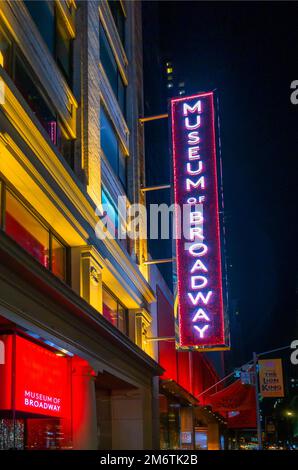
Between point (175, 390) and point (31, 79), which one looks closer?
point (31, 79)

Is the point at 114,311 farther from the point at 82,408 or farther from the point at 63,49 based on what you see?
the point at 63,49

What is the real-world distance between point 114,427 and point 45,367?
760 centimetres

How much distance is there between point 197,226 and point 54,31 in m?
7.51

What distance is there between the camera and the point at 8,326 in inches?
436

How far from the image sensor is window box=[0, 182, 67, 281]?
12570mm

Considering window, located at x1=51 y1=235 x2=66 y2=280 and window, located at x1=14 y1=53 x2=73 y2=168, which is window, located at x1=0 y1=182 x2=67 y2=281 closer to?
window, located at x1=51 y1=235 x2=66 y2=280

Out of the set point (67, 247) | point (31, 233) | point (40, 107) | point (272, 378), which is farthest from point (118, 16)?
point (272, 378)

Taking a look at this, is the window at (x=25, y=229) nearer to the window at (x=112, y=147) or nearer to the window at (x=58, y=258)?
the window at (x=58, y=258)

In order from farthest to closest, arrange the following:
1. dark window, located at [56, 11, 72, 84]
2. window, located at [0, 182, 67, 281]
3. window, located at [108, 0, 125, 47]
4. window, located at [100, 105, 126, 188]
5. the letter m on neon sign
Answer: window, located at [108, 0, 125, 47], window, located at [100, 105, 126, 188], dark window, located at [56, 11, 72, 84], window, located at [0, 182, 67, 281], the letter m on neon sign

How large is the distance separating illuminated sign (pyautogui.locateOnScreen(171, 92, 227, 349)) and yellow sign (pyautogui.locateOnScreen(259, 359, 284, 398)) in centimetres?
1067

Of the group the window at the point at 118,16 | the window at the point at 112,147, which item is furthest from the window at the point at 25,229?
the window at the point at 118,16

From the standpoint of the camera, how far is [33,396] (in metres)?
11.9

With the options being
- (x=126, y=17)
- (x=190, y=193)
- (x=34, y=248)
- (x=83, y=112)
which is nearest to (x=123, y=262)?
(x=190, y=193)

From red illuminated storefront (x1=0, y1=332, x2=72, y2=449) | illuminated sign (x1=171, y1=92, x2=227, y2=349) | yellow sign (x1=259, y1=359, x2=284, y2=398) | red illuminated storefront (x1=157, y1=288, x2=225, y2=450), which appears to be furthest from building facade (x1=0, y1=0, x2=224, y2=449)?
yellow sign (x1=259, y1=359, x2=284, y2=398)
